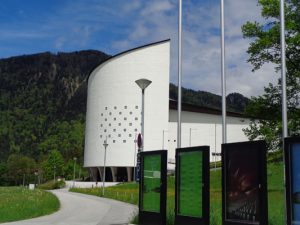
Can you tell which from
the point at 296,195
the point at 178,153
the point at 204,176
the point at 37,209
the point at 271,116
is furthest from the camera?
the point at 271,116

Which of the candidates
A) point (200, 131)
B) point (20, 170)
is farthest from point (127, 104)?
point (20, 170)

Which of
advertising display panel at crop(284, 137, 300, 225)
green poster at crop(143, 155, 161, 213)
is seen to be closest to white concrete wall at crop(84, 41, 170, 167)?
green poster at crop(143, 155, 161, 213)

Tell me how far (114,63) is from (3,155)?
98.8m

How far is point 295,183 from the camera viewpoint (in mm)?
9391

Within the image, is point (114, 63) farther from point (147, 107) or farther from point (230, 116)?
point (230, 116)

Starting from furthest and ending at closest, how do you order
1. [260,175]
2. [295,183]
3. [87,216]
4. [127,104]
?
[127,104]
[87,216]
[260,175]
[295,183]

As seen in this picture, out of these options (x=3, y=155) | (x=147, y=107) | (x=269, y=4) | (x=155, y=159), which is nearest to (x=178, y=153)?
(x=155, y=159)

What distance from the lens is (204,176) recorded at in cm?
1182

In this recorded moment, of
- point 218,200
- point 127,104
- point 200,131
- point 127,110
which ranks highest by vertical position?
point 127,104

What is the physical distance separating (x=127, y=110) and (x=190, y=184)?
282 ft

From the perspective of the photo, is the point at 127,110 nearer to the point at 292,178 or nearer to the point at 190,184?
the point at 190,184

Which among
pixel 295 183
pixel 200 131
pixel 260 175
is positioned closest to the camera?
pixel 295 183

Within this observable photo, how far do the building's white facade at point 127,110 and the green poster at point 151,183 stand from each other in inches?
3145

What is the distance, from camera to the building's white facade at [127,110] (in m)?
97.6
